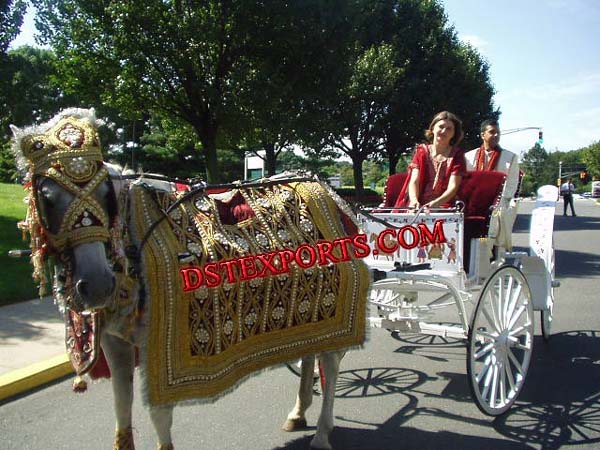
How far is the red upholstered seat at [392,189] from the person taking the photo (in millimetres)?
5414

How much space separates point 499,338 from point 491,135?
2.77 meters

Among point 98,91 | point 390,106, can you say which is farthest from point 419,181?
point 390,106

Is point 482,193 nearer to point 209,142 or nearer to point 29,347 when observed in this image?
point 29,347

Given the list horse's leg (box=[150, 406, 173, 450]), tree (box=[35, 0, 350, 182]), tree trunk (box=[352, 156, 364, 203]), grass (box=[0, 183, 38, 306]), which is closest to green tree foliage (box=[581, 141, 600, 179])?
tree trunk (box=[352, 156, 364, 203])

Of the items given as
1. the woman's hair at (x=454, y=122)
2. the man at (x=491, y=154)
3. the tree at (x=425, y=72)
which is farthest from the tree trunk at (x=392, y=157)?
the woman's hair at (x=454, y=122)

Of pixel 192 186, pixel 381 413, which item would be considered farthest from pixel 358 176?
pixel 192 186

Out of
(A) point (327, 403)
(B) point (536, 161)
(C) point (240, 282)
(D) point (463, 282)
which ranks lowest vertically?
(A) point (327, 403)

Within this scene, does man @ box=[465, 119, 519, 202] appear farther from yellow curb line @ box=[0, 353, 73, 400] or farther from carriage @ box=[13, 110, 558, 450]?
yellow curb line @ box=[0, 353, 73, 400]

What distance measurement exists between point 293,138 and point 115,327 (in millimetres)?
14829

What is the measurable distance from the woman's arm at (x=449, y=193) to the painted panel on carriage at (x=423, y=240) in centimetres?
31

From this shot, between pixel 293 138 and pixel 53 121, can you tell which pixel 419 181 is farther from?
pixel 293 138

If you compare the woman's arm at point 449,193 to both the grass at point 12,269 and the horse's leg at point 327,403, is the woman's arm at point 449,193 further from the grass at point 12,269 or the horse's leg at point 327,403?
the grass at point 12,269

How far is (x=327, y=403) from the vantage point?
3.63m
